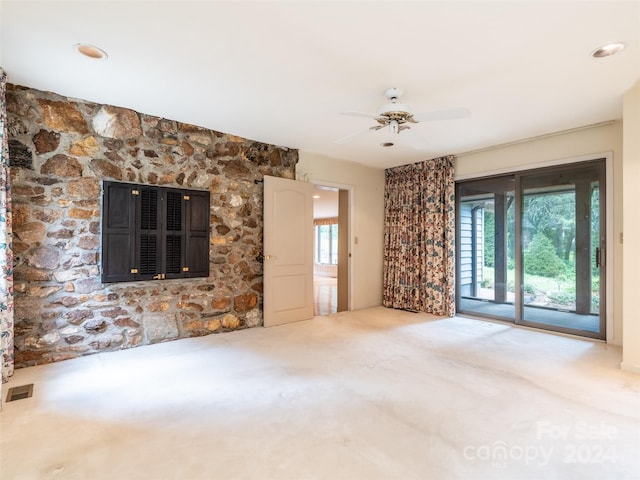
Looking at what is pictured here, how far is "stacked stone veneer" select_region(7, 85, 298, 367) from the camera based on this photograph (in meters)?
3.06

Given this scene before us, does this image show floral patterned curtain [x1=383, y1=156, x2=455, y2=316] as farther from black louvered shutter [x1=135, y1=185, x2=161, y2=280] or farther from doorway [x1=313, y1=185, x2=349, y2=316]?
black louvered shutter [x1=135, y1=185, x2=161, y2=280]

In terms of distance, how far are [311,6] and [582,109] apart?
3.16 meters

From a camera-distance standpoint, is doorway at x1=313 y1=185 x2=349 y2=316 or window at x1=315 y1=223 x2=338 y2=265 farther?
window at x1=315 y1=223 x2=338 y2=265

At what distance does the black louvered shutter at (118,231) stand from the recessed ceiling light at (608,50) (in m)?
4.23

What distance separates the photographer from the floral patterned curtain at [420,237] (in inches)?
205

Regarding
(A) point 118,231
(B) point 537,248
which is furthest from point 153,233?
(B) point 537,248

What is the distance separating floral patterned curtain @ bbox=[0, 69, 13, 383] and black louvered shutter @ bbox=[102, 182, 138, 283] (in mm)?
721

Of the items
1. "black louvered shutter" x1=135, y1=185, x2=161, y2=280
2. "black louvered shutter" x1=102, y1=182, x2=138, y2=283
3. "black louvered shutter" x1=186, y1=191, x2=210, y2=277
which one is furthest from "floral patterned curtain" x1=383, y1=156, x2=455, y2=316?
"black louvered shutter" x1=102, y1=182, x2=138, y2=283

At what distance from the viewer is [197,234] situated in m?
3.98

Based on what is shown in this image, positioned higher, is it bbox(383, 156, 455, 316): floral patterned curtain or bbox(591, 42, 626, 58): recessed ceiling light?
bbox(591, 42, 626, 58): recessed ceiling light

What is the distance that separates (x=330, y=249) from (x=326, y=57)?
10606 millimetres

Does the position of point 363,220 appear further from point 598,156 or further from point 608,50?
point 608,50

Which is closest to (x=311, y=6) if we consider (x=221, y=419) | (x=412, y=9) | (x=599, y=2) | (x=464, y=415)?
(x=412, y=9)

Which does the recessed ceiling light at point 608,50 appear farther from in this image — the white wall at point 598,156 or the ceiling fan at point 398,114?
the white wall at point 598,156
